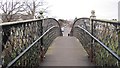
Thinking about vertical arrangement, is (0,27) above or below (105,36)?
above

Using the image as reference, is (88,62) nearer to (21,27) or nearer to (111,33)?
(111,33)

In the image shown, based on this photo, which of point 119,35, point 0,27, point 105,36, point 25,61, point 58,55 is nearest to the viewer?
point 0,27

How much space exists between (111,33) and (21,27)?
1745 millimetres

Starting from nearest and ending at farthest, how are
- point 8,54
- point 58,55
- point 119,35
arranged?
point 8,54 → point 119,35 → point 58,55

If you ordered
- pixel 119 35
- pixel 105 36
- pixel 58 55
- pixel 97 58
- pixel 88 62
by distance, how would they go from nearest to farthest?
pixel 119 35, pixel 105 36, pixel 97 58, pixel 88 62, pixel 58 55

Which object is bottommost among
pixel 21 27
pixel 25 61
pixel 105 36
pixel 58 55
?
pixel 58 55

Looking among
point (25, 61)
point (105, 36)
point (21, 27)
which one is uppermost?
point (21, 27)

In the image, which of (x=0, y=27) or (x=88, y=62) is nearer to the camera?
(x=0, y=27)

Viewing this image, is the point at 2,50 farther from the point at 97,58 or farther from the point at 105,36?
the point at 97,58

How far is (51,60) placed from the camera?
7062mm

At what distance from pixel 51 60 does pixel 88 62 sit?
1.06 metres

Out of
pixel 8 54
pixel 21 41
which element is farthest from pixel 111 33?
pixel 8 54

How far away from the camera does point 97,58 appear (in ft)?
20.1

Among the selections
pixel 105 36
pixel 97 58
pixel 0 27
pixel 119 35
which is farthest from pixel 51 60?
pixel 0 27
